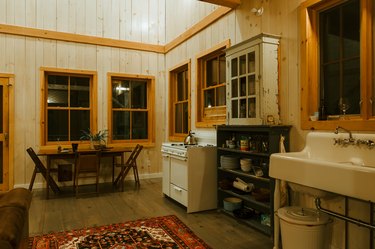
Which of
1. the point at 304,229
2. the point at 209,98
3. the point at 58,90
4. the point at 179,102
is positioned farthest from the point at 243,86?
the point at 58,90

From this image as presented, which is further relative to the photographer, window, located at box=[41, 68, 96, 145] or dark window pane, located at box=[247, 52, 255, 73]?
window, located at box=[41, 68, 96, 145]

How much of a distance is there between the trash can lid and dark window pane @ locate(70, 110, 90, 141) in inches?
167

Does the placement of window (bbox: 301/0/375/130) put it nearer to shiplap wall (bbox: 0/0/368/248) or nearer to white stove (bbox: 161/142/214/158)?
shiplap wall (bbox: 0/0/368/248)

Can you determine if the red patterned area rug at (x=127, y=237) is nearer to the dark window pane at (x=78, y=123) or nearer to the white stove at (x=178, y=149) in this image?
the white stove at (x=178, y=149)

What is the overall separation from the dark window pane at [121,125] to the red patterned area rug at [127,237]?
280 centimetres

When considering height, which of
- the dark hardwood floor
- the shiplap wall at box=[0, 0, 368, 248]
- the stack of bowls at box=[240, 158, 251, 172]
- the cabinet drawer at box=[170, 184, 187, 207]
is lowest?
the dark hardwood floor

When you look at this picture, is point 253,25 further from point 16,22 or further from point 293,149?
point 16,22

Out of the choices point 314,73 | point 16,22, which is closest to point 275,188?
point 314,73

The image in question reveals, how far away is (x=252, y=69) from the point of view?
313cm

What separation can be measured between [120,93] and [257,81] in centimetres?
358

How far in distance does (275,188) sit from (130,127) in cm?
397

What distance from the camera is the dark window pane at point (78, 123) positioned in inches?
213

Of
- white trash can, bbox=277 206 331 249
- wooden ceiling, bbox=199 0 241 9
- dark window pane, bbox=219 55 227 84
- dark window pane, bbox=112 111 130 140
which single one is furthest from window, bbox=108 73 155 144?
white trash can, bbox=277 206 331 249

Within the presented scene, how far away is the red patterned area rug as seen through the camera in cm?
267
